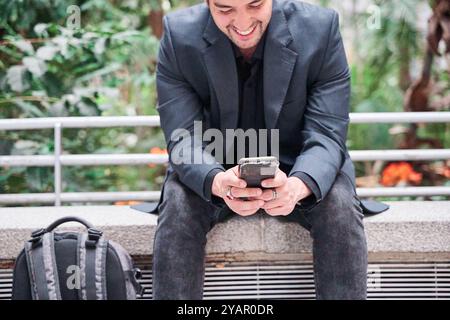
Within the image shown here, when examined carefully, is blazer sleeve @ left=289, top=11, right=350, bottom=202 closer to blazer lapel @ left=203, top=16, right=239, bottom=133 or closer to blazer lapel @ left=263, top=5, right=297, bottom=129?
blazer lapel @ left=263, top=5, right=297, bottom=129

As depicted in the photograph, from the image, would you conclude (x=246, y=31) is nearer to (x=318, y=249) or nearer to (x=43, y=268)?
(x=318, y=249)

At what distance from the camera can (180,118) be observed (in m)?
2.49

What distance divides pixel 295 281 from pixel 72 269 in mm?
870

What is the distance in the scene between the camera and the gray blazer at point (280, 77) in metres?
2.45

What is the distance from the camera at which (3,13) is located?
3730 millimetres

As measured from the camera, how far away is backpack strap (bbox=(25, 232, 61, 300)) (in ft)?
7.59

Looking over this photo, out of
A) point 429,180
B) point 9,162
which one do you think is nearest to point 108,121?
point 9,162

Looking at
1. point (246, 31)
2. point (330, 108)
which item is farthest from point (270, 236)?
point (246, 31)

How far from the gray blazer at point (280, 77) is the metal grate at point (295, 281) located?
17.6 inches

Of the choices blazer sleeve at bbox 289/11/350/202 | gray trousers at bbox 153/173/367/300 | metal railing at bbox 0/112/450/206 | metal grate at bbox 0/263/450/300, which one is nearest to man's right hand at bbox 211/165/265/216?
gray trousers at bbox 153/173/367/300

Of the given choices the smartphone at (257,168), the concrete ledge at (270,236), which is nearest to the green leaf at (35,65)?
the concrete ledge at (270,236)

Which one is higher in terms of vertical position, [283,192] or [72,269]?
[283,192]

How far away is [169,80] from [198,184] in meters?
0.47

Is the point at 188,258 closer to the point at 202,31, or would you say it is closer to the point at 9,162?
the point at 202,31
